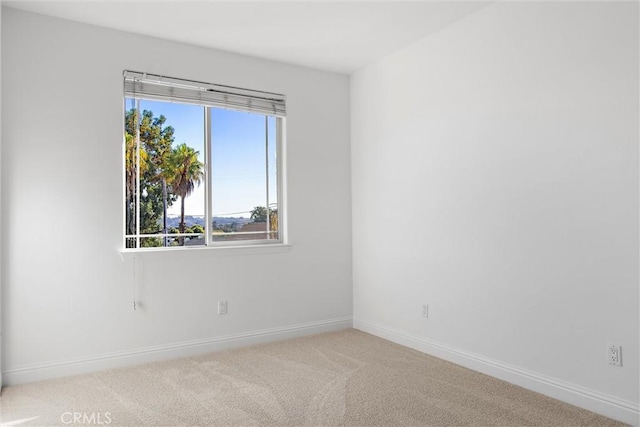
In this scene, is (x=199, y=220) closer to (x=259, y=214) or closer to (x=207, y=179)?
(x=207, y=179)

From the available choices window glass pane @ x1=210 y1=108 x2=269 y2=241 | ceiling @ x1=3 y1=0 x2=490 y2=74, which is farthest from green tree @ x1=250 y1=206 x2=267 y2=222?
ceiling @ x1=3 y1=0 x2=490 y2=74

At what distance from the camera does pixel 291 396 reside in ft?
8.89

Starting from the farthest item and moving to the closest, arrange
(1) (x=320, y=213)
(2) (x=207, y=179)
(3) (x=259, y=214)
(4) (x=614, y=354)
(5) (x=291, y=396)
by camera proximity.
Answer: (1) (x=320, y=213) → (3) (x=259, y=214) → (2) (x=207, y=179) → (5) (x=291, y=396) → (4) (x=614, y=354)

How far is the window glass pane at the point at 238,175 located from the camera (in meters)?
3.86

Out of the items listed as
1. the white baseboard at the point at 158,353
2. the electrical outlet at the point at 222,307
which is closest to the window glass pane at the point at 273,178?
the electrical outlet at the point at 222,307

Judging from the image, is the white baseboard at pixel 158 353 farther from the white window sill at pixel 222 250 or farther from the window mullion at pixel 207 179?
the window mullion at pixel 207 179

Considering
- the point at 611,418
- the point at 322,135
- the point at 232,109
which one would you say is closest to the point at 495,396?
the point at 611,418

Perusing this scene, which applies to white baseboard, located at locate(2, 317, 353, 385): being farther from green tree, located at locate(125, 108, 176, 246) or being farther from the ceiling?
the ceiling

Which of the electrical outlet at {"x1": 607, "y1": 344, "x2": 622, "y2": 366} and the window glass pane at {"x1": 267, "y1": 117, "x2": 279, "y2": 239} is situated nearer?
the electrical outlet at {"x1": 607, "y1": 344, "x2": 622, "y2": 366}

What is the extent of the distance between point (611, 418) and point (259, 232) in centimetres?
282

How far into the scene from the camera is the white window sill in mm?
3350

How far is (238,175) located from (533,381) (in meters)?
2.72

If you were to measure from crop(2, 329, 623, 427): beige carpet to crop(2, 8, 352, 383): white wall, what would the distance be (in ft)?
0.84

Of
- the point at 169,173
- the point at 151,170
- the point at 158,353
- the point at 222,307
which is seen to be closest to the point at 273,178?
the point at 169,173
